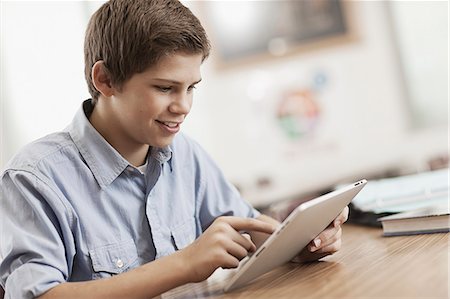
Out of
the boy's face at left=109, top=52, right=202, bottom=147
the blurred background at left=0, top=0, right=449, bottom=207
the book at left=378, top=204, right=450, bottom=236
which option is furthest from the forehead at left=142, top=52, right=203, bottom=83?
the blurred background at left=0, top=0, right=449, bottom=207

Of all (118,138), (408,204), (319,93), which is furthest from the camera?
(319,93)

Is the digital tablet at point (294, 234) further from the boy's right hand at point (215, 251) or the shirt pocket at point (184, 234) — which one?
the shirt pocket at point (184, 234)

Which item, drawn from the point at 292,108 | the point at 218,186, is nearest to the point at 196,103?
the point at 292,108

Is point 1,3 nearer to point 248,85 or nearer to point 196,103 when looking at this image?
point 196,103

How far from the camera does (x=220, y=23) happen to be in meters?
3.67

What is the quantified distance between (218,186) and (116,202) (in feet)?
1.12

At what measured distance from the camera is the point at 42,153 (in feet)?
3.74

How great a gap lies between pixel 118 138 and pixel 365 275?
0.58 m

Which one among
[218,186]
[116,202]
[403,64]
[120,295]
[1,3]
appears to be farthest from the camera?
[403,64]

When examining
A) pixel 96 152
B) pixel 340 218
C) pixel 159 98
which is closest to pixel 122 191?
pixel 96 152

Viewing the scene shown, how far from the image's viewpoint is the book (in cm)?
114

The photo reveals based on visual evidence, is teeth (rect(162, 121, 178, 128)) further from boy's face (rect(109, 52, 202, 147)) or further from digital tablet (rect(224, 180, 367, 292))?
digital tablet (rect(224, 180, 367, 292))

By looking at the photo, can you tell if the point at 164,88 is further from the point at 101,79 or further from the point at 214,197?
the point at 214,197

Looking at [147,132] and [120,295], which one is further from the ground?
[147,132]
